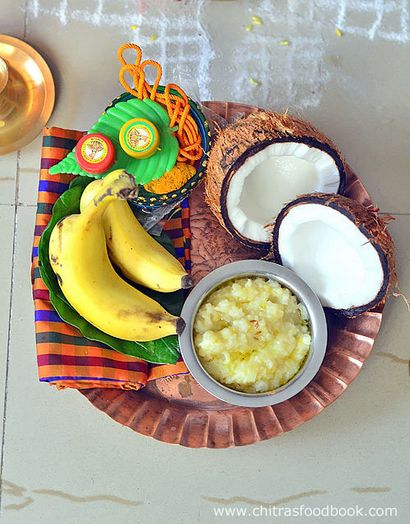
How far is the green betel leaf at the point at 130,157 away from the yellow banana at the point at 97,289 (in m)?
0.09

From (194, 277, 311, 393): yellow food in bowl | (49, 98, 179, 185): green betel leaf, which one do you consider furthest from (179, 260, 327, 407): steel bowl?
(49, 98, 179, 185): green betel leaf

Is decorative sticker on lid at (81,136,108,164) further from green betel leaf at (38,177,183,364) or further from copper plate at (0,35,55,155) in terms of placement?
copper plate at (0,35,55,155)

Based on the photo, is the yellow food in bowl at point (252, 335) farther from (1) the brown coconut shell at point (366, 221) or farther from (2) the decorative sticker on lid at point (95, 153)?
(2) the decorative sticker on lid at point (95, 153)

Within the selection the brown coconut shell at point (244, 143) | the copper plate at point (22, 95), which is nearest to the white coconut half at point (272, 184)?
the brown coconut shell at point (244, 143)

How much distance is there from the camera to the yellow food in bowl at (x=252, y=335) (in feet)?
2.45

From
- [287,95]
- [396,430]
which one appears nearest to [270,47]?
[287,95]

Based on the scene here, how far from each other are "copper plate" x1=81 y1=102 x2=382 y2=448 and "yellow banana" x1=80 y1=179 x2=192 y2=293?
0.32ft

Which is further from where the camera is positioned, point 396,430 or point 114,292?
point 396,430

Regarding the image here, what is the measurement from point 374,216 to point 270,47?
1.31 ft

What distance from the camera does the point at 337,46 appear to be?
997 mm

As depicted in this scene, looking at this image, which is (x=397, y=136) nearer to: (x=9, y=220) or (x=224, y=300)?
(x=224, y=300)

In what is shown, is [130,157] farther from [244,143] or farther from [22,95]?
[22,95]

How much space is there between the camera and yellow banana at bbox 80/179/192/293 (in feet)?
2.48

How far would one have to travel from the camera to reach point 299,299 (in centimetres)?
79
